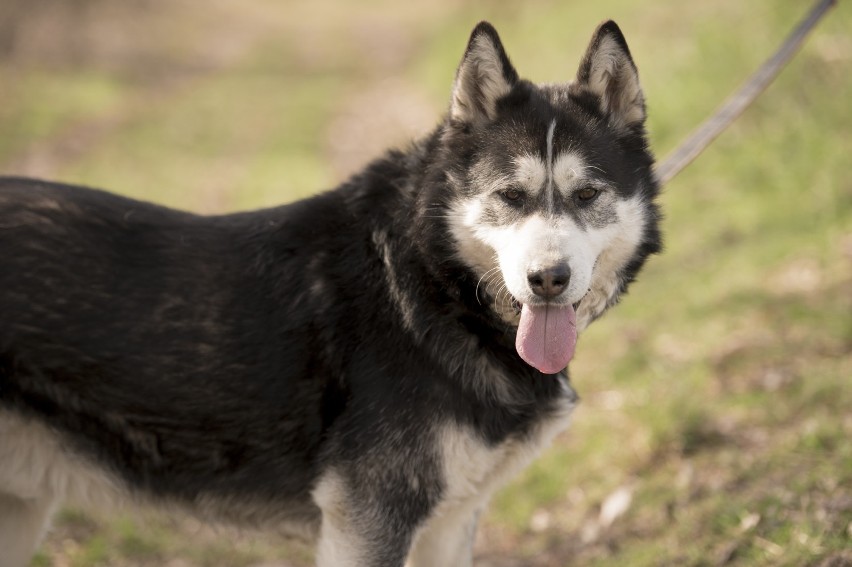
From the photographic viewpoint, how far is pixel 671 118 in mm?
9812

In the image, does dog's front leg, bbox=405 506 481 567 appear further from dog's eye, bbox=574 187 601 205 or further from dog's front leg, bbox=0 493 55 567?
dog's front leg, bbox=0 493 55 567

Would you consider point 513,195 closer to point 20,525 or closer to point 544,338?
point 544,338

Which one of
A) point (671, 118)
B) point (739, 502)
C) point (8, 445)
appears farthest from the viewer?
point (671, 118)

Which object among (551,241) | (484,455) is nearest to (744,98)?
(551,241)

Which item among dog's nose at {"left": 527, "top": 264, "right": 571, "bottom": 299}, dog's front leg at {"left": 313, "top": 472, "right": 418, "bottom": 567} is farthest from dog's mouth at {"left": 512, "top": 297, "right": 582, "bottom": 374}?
dog's front leg at {"left": 313, "top": 472, "right": 418, "bottom": 567}

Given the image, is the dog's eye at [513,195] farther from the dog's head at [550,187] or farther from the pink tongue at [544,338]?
the pink tongue at [544,338]

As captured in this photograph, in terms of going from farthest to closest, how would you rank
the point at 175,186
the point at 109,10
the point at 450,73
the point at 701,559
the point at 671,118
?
1. the point at 109,10
2. the point at 450,73
3. the point at 175,186
4. the point at 671,118
5. the point at 701,559

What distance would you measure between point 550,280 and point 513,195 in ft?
1.29

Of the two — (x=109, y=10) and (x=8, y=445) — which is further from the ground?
(x=109, y=10)

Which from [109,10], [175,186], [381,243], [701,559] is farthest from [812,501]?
[109,10]

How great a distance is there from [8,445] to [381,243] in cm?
156

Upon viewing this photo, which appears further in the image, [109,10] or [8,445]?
[109,10]

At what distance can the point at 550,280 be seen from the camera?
119 inches

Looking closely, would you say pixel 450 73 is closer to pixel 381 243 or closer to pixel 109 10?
pixel 109 10
